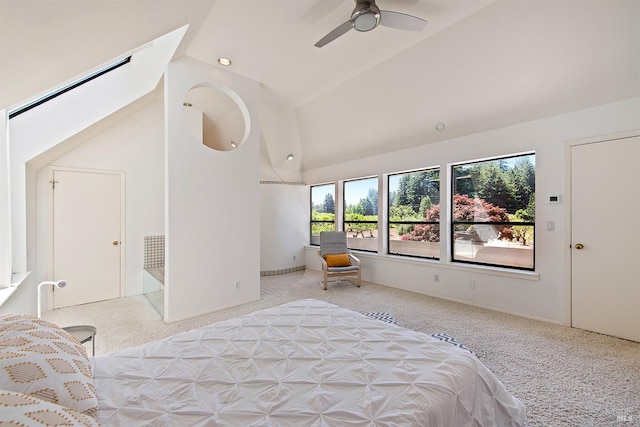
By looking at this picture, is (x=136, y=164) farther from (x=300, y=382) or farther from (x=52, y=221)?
(x=300, y=382)

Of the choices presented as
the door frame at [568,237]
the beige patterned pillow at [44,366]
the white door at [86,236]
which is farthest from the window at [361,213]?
the beige patterned pillow at [44,366]

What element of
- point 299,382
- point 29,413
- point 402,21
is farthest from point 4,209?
point 402,21

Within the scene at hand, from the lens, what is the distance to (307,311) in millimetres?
1982

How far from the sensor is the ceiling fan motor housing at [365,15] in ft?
7.43

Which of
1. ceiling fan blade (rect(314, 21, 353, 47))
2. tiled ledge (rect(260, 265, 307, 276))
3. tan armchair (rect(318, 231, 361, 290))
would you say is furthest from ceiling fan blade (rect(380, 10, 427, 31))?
tiled ledge (rect(260, 265, 307, 276))

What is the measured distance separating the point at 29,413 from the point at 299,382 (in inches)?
32.8

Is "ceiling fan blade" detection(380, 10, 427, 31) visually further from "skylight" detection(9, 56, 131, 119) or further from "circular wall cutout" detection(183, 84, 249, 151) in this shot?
"skylight" detection(9, 56, 131, 119)

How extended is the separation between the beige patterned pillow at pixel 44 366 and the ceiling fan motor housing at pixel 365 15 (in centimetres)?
285

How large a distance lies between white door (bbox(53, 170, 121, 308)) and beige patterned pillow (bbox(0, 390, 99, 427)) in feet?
13.9

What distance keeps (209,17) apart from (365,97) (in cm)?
245

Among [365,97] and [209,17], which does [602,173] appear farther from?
[209,17]

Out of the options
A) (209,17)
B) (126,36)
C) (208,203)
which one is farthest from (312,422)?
(209,17)

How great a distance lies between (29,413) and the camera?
677 mm

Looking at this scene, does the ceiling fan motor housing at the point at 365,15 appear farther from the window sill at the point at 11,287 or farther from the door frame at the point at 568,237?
the window sill at the point at 11,287
